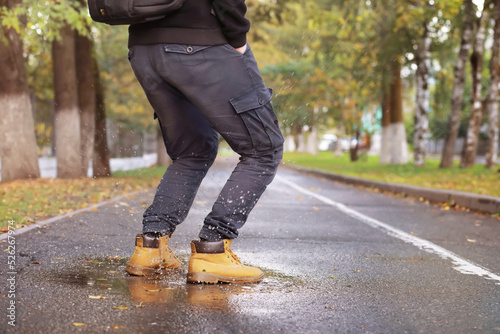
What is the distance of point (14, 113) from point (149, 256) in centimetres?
1050

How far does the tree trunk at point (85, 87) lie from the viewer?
17.0 m

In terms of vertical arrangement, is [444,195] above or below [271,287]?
below

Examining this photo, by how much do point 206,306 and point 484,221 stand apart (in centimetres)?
Answer: 632

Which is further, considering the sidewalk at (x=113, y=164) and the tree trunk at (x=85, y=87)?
the sidewalk at (x=113, y=164)

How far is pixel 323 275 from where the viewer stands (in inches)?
163

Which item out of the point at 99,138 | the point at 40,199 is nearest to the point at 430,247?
Result: the point at 40,199

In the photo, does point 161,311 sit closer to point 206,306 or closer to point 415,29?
point 206,306

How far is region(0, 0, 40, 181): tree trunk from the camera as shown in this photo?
13281mm

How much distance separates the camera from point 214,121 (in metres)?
3.65

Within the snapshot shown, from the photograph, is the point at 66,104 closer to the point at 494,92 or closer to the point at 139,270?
the point at 139,270

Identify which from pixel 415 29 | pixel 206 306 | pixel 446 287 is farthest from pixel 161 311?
pixel 415 29

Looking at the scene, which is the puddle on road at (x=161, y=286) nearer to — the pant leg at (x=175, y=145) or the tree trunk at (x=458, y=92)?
the pant leg at (x=175, y=145)

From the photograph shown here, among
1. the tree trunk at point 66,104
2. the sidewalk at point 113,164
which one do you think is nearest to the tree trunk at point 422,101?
the sidewalk at point 113,164

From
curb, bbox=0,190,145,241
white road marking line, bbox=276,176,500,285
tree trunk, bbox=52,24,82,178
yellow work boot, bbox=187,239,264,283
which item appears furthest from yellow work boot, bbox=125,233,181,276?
tree trunk, bbox=52,24,82,178
